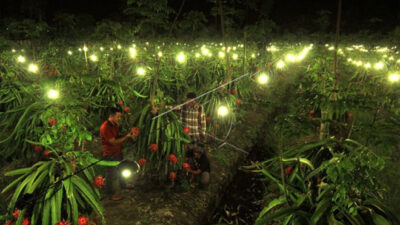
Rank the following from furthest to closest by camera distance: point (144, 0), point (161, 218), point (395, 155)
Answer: point (395, 155), point (144, 0), point (161, 218)

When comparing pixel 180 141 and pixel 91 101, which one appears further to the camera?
pixel 180 141

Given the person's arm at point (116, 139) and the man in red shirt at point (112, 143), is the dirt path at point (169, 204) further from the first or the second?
the person's arm at point (116, 139)

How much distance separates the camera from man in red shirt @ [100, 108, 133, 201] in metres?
3.76

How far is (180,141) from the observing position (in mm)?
4551

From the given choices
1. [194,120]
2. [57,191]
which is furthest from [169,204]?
[57,191]

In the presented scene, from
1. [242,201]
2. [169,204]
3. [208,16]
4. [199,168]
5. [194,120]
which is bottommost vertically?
[242,201]

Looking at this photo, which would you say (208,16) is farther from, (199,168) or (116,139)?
(116,139)

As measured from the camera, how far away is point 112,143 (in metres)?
3.78

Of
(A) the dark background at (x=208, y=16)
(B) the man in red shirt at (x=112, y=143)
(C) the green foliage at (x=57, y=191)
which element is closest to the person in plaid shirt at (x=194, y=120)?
(B) the man in red shirt at (x=112, y=143)

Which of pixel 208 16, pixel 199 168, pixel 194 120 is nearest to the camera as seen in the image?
pixel 199 168

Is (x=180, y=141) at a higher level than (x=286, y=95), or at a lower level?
higher

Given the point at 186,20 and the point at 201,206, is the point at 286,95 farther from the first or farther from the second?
the point at 201,206

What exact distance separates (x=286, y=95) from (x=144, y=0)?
8.56 metres

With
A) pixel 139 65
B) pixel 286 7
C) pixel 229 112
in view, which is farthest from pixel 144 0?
pixel 286 7
